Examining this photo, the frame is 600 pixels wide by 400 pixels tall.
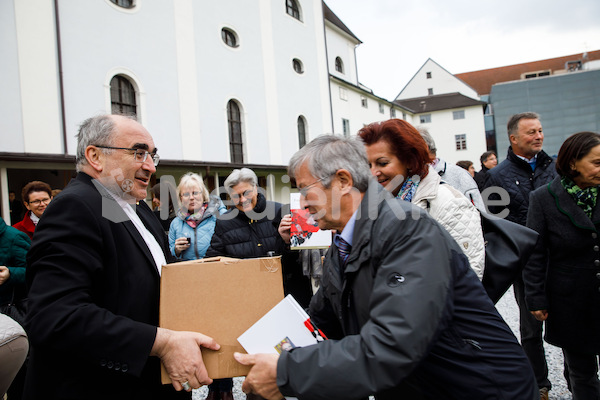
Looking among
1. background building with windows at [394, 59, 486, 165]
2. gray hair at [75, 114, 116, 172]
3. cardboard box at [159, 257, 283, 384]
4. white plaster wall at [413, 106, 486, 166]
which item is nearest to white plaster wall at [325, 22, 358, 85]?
background building with windows at [394, 59, 486, 165]

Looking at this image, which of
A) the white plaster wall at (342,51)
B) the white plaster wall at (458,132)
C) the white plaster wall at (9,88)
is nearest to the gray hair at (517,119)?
the white plaster wall at (9,88)

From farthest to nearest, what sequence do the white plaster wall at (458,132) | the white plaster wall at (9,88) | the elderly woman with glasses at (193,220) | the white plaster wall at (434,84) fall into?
the white plaster wall at (434,84) < the white plaster wall at (458,132) < the white plaster wall at (9,88) < the elderly woman with glasses at (193,220)

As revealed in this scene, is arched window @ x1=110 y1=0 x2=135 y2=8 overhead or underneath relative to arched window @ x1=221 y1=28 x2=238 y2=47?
underneath

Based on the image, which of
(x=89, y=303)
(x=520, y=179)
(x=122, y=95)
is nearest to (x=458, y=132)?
(x=122, y=95)

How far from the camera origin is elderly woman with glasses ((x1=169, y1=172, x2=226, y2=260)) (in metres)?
4.46

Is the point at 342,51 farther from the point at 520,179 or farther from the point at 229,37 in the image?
the point at 520,179

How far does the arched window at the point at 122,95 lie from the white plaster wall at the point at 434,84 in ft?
139

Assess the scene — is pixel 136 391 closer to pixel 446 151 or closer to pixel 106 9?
pixel 106 9

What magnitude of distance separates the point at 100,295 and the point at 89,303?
0.14m

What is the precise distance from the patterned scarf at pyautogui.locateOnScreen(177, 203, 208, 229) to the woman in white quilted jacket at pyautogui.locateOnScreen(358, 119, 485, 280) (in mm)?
2589

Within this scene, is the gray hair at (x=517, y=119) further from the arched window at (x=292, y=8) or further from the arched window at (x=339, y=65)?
the arched window at (x=339, y=65)

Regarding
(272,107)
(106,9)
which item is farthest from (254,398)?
(272,107)

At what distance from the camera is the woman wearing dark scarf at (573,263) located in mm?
2807

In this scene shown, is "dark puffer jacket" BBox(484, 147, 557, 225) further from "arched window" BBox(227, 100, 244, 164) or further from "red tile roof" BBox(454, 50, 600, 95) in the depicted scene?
"red tile roof" BBox(454, 50, 600, 95)
